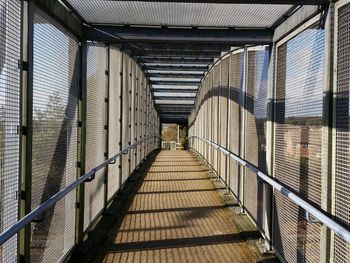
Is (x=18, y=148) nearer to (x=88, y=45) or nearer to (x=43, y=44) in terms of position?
(x=43, y=44)

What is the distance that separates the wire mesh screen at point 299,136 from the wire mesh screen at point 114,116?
277cm

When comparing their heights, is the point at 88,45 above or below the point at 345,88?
above

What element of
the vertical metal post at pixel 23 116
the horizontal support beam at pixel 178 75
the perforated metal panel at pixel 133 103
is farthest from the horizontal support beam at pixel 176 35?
the horizontal support beam at pixel 178 75

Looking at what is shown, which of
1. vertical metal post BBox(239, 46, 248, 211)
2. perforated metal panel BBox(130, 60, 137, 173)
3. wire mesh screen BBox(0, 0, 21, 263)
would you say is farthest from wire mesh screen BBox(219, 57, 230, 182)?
wire mesh screen BBox(0, 0, 21, 263)

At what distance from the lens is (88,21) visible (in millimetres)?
4574

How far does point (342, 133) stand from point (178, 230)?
2932 mm

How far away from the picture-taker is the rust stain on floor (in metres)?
4.38

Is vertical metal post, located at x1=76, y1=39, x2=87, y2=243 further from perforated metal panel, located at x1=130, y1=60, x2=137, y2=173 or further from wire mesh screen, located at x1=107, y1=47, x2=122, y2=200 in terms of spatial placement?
perforated metal panel, located at x1=130, y1=60, x2=137, y2=173

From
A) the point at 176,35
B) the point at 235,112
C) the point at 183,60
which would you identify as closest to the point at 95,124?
the point at 176,35

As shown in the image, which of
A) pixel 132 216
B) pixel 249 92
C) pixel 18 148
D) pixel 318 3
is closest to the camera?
pixel 18 148

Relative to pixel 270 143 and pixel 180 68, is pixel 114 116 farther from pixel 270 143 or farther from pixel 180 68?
pixel 180 68

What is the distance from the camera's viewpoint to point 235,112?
6.80 metres

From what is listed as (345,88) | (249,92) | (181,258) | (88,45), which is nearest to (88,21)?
(88,45)

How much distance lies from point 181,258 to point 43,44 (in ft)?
7.53
